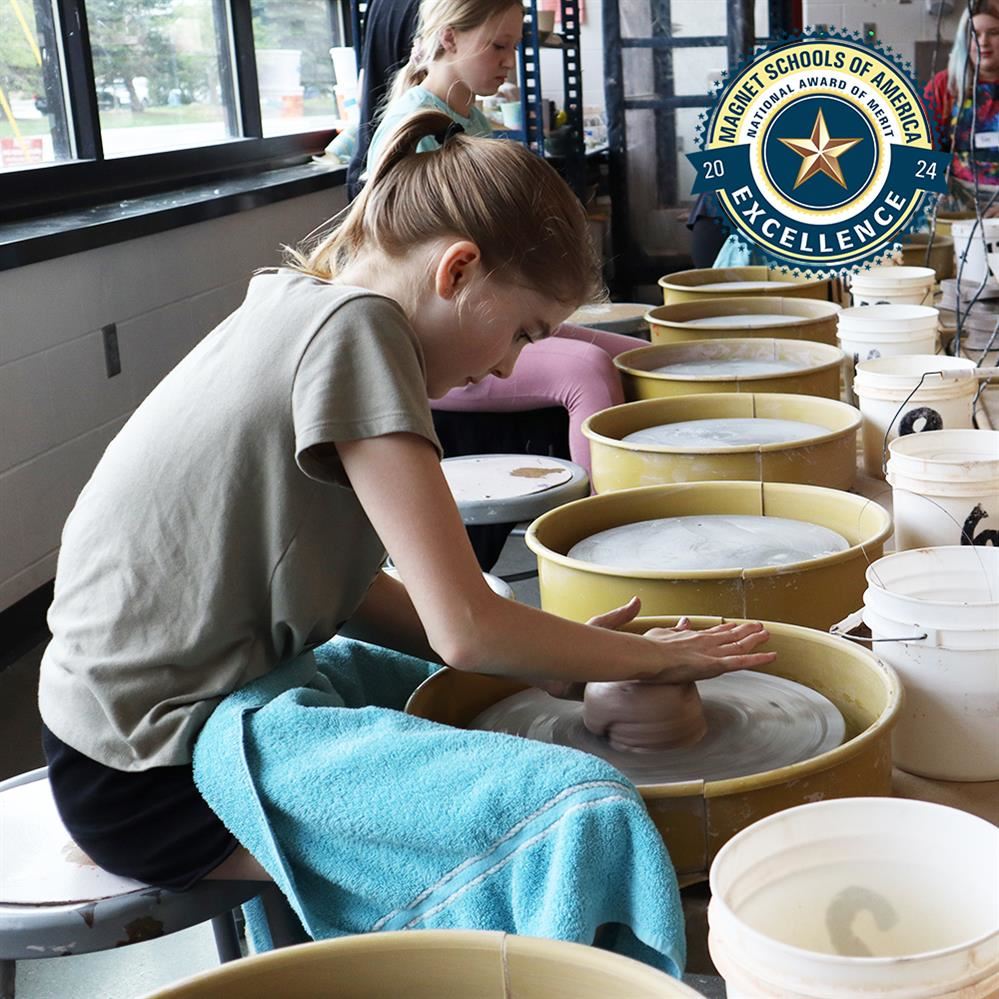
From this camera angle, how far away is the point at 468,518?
202 centimetres

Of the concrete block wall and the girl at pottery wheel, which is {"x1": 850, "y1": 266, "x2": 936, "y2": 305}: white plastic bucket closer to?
the girl at pottery wheel

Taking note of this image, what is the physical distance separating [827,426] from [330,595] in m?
1.09

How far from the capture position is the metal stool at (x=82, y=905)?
1047mm

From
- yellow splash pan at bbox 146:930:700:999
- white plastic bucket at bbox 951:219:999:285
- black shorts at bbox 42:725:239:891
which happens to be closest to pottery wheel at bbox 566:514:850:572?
black shorts at bbox 42:725:239:891

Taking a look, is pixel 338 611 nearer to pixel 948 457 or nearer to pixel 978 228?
pixel 948 457

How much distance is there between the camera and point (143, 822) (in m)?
1.08

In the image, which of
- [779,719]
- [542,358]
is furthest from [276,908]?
[542,358]

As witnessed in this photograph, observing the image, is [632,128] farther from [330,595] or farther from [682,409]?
[330,595]

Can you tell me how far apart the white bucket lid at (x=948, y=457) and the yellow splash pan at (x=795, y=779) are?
315mm

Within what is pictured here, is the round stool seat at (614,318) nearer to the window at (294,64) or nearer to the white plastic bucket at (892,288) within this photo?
the white plastic bucket at (892,288)

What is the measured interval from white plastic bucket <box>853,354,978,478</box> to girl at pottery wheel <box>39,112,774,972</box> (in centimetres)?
73

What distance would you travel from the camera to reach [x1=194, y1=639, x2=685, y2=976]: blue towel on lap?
34.3 inches

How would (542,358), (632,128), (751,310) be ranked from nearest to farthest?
1. (542,358)
2. (751,310)
3. (632,128)

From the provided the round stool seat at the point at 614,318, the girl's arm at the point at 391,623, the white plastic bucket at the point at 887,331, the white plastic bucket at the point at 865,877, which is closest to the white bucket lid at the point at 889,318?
the white plastic bucket at the point at 887,331
